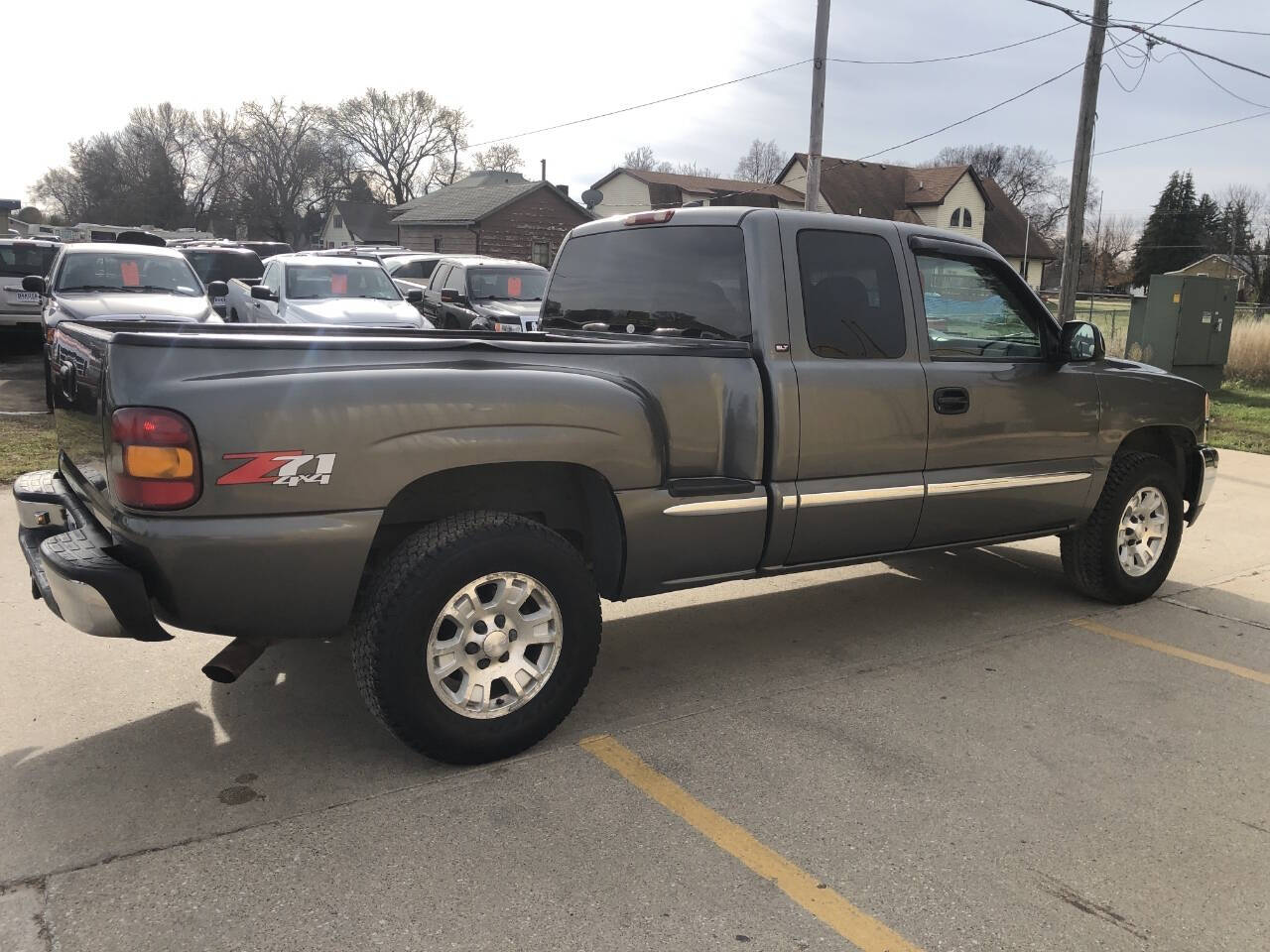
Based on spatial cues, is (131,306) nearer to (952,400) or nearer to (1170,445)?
(952,400)

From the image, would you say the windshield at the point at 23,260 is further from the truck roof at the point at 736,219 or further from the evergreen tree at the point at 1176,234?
the evergreen tree at the point at 1176,234

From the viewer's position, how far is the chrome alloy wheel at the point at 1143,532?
5.39 m

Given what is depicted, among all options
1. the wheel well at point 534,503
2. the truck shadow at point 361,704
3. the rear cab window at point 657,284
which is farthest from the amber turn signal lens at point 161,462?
the rear cab window at point 657,284

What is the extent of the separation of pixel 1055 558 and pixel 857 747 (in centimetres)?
356

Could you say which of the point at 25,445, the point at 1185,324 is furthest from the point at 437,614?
the point at 1185,324

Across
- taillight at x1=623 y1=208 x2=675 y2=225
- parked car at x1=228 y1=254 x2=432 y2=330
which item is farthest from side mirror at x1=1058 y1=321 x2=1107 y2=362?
parked car at x1=228 y1=254 x2=432 y2=330

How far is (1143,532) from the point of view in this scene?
548 centimetres

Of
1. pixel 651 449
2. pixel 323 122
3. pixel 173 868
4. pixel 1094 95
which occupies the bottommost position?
pixel 173 868

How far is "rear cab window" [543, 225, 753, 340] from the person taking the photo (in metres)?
4.11

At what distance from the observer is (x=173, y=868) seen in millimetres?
2742

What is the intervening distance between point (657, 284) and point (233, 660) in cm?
Answer: 233

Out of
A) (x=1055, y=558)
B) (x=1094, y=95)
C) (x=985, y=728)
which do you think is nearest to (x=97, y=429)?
(x=985, y=728)

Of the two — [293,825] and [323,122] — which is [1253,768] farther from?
[323,122]

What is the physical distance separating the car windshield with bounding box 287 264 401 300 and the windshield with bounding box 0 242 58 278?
236 inches
